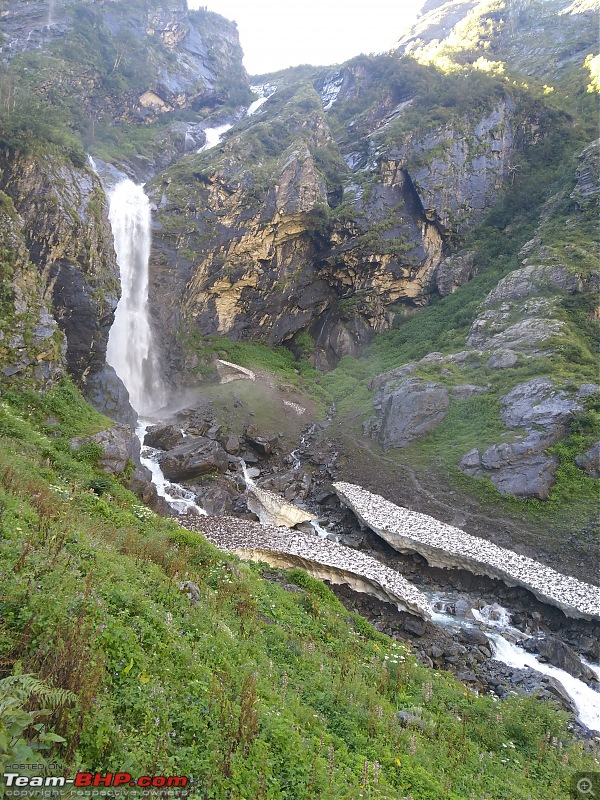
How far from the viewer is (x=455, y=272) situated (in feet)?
126

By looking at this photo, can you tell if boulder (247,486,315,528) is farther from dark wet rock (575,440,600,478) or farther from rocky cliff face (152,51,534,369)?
A: rocky cliff face (152,51,534,369)

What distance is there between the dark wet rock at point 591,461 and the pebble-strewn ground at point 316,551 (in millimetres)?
9666

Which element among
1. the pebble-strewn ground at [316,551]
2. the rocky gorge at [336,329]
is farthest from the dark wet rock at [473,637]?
the pebble-strewn ground at [316,551]

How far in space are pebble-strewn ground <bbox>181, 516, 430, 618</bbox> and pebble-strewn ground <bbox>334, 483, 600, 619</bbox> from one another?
2.09 metres

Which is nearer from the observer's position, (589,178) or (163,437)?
(163,437)

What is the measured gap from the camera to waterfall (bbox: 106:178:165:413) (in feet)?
94.8

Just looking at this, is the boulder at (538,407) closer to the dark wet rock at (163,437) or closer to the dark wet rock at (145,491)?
the dark wet rock at (145,491)

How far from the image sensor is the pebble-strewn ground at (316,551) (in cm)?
1221

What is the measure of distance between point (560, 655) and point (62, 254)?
2544 cm

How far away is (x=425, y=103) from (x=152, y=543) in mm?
52629

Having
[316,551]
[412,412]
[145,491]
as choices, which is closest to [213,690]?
[316,551]

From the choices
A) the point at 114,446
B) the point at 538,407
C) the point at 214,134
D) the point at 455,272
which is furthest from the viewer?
the point at 214,134

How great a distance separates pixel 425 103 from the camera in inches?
1768

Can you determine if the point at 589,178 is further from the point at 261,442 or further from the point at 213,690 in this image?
the point at 213,690
